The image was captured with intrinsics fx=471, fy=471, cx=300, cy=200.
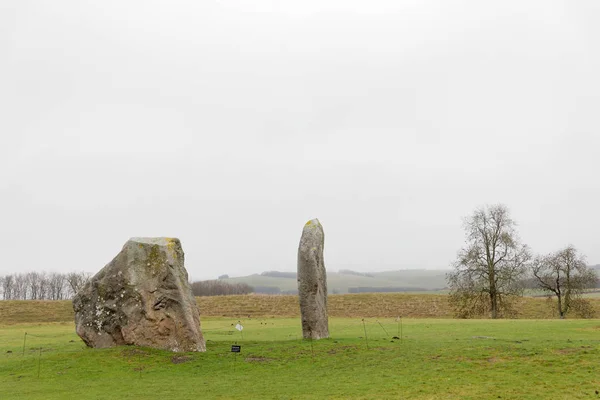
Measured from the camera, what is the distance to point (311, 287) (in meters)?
23.2

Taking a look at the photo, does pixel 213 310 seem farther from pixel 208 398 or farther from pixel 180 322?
pixel 208 398

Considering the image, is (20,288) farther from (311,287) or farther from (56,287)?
(311,287)

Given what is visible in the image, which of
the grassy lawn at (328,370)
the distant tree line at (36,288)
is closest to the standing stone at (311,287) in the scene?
the grassy lawn at (328,370)

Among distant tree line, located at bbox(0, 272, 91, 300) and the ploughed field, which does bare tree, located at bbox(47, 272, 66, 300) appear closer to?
distant tree line, located at bbox(0, 272, 91, 300)

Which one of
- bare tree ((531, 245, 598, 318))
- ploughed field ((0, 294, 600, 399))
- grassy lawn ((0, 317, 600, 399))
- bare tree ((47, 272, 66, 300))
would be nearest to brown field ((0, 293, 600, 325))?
bare tree ((531, 245, 598, 318))

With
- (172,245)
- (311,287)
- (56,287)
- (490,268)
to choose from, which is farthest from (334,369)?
(56,287)

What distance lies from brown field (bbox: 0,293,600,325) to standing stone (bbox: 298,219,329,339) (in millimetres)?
34188

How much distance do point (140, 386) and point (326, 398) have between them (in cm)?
656

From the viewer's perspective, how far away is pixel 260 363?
738 inches

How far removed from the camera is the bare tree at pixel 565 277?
49312mm

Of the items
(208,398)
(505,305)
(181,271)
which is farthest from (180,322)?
(505,305)

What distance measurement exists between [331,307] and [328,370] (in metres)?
45.5

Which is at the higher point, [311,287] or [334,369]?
[311,287]

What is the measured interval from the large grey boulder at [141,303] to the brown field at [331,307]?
37.0 m
